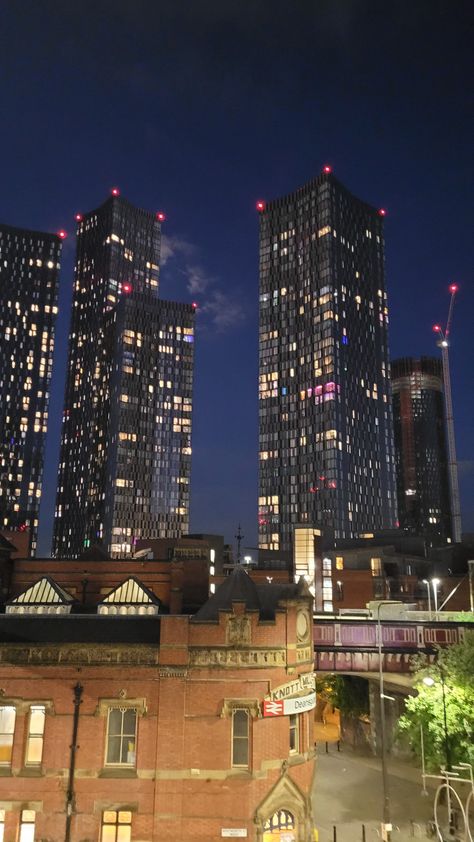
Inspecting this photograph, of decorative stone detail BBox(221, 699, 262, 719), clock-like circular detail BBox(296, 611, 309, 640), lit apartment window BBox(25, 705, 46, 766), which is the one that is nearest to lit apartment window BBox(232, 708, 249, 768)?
decorative stone detail BBox(221, 699, 262, 719)

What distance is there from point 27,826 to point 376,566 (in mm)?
75045

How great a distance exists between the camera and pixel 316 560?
359 ft

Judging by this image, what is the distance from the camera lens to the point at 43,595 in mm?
49312

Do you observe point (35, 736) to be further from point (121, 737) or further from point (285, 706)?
point (285, 706)

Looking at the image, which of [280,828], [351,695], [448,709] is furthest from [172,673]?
[351,695]


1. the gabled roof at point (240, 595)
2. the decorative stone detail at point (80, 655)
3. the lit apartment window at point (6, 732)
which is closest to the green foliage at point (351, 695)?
the gabled roof at point (240, 595)

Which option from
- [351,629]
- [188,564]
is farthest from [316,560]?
[351,629]

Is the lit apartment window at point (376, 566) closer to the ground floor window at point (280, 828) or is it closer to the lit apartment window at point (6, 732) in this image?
the ground floor window at point (280, 828)

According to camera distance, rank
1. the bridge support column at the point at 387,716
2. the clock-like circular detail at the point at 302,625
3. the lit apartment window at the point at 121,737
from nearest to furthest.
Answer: the lit apartment window at the point at 121,737 < the clock-like circular detail at the point at 302,625 < the bridge support column at the point at 387,716

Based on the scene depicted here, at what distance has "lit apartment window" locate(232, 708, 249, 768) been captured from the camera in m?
27.5

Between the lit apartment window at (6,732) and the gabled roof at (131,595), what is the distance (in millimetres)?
21173

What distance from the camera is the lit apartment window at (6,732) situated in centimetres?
2748

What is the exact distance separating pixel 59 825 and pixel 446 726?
18.7 meters

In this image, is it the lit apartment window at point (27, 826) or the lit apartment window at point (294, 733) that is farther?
the lit apartment window at point (294, 733)
